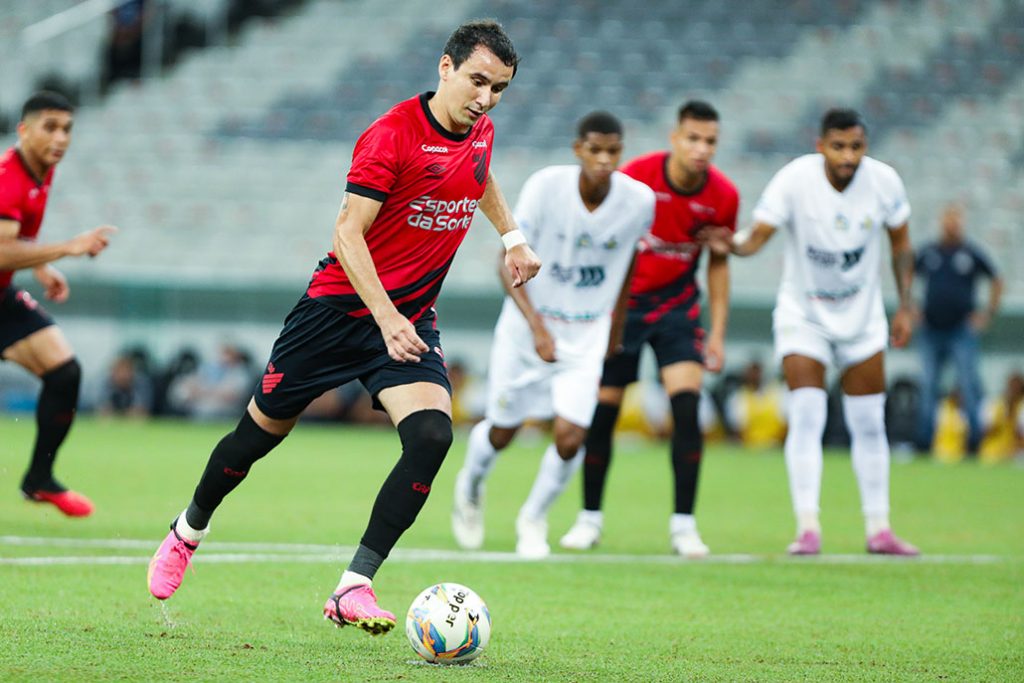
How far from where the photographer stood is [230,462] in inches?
229

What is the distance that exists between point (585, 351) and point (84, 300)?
15731 millimetres

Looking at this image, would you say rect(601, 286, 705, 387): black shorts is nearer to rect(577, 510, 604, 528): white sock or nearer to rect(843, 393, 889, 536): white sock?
rect(577, 510, 604, 528): white sock

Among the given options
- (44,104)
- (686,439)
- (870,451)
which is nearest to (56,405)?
(44,104)

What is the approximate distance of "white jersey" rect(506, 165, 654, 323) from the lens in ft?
28.5

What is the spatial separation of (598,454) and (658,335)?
33.4 inches

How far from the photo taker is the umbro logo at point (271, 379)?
Answer: 18.6 ft

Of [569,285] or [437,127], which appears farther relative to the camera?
[569,285]

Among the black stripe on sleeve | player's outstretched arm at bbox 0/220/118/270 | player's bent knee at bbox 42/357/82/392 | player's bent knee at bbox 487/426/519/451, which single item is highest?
the black stripe on sleeve

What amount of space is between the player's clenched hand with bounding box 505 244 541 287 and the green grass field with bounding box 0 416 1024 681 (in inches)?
54.4

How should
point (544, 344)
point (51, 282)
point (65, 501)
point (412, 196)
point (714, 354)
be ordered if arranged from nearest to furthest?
1. point (412, 196)
2. point (544, 344)
3. point (65, 501)
4. point (714, 354)
5. point (51, 282)

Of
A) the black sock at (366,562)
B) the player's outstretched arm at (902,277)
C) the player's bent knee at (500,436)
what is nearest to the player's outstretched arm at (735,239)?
the player's outstretched arm at (902,277)

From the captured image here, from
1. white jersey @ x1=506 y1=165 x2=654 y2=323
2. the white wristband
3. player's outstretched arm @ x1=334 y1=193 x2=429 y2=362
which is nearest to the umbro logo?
player's outstretched arm @ x1=334 y1=193 x2=429 y2=362

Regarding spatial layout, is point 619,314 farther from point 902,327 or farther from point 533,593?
point 533,593

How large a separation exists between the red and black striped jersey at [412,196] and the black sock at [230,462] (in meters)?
0.59
